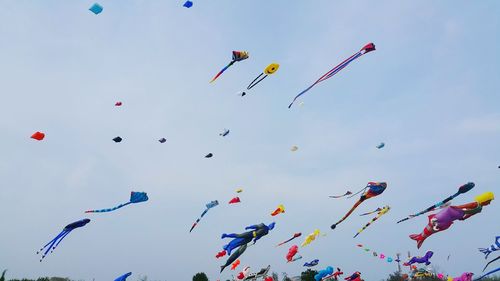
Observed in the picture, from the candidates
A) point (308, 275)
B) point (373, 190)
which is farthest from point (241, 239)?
point (308, 275)

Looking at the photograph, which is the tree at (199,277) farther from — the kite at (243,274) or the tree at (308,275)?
the tree at (308,275)

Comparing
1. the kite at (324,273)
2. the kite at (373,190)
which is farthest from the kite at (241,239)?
the kite at (324,273)

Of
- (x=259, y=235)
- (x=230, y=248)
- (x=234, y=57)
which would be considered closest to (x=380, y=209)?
(x=259, y=235)

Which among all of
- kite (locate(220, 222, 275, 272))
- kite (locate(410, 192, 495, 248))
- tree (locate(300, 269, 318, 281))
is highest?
kite (locate(220, 222, 275, 272))

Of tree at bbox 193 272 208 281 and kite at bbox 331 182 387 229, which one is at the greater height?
kite at bbox 331 182 387 229

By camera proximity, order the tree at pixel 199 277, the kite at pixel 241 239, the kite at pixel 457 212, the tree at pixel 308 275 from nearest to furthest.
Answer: the kite at pixel 457 212 → the kite at pixel 241 239 → the tree at pixel 199 277 → the tree at pixel 308 275

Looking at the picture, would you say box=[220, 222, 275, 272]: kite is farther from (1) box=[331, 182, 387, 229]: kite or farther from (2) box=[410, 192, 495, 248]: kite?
(2) box=[410, 192, 495, 248]: kite

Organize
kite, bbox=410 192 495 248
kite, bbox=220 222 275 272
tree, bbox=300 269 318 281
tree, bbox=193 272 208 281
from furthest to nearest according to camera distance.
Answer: tree, bbox=300 269 318 281
tree, bbox=193 272 208 281
kite, bbox=220 222 275 272
kite, bbox=410 192 495 248

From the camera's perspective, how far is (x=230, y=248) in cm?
1589

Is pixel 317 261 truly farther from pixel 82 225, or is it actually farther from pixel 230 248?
pixel 82 225

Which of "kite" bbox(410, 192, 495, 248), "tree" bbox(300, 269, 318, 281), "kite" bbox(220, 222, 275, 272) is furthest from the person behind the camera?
"tree" bbox(300, 269, 318, 281)

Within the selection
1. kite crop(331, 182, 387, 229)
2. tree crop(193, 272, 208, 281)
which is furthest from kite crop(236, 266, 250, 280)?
kite crop(331, 182, 387, 229)

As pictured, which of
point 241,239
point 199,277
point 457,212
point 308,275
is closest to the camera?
point 457,212

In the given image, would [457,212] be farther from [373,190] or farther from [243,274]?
[243,274]
